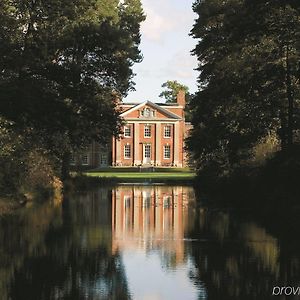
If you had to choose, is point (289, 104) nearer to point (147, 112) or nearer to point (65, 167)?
point (65, 167)

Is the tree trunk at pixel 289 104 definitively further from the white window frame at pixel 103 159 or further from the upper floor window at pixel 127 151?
the white window frame at pixel 103 159

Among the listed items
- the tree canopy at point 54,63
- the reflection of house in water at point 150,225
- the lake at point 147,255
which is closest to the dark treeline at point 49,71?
the tree canopy at point 54,63

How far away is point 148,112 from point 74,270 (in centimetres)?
8969

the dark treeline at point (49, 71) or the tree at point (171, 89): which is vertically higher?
the tree at point (171, 89)

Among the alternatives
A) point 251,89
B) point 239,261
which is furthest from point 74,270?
point 251,89

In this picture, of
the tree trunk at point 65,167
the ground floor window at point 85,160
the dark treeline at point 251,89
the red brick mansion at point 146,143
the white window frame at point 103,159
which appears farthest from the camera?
the white window frame at point 103,159

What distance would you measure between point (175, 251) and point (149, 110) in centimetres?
8671

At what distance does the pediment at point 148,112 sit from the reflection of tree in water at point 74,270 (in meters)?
80.6

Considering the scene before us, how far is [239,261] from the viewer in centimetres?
1569

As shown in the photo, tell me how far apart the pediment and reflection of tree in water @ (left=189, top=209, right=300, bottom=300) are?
3148 inches

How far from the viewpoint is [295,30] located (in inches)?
1095

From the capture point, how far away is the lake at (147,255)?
12367 millimetres

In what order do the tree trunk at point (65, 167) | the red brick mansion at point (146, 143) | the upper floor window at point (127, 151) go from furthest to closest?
the upper floor window at point (127, 151)
the red brick mansion at point (146, 143)
the tree trunk at point (65, 167)

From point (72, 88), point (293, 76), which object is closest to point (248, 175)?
point (293, 76)
